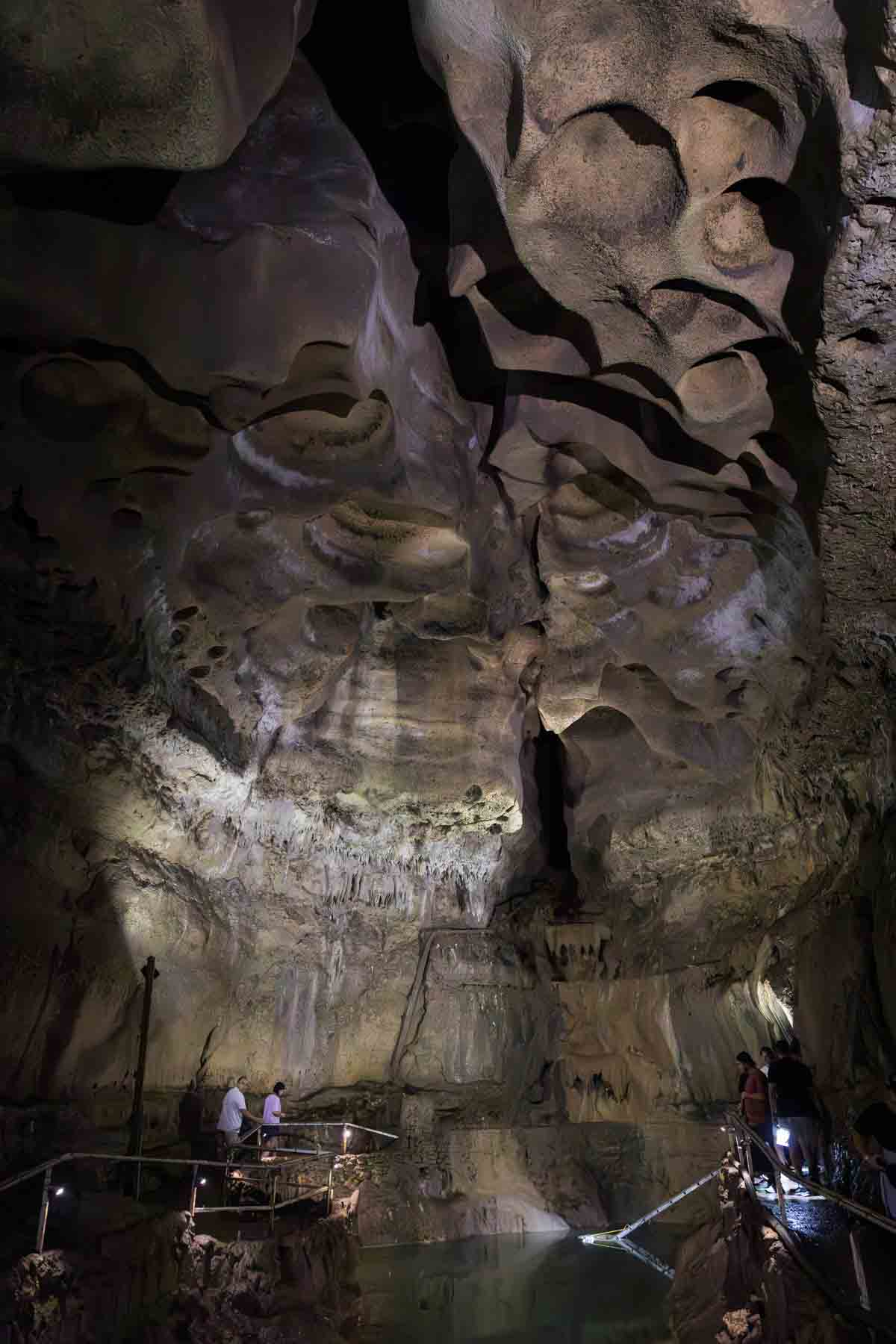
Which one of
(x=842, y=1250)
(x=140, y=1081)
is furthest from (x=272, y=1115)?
(x=842, y=1250)

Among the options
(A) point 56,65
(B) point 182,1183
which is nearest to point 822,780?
(B) point 182,1183

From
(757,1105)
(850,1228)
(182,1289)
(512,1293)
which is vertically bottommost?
(512,1293)

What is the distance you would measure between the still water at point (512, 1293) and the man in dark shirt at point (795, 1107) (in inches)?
93.6

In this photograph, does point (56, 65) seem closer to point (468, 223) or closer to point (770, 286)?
point (468, 223)

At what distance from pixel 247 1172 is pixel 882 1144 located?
783 cm

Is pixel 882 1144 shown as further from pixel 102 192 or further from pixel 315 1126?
pixel 315 1126

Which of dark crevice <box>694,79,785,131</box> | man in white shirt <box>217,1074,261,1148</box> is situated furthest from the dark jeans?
dark crevice <box>694,79,785,131</box>

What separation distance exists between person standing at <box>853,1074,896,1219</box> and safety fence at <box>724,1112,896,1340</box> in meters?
0.21

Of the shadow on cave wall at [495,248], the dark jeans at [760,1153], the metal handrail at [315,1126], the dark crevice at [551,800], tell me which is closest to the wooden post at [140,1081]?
the metal handrail at [315,1126]

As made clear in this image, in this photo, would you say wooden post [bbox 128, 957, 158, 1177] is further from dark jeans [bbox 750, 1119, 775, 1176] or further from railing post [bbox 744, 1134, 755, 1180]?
dark jeans [bbox 750, 1119, 775, 1176]

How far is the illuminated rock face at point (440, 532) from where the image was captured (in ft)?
14.9

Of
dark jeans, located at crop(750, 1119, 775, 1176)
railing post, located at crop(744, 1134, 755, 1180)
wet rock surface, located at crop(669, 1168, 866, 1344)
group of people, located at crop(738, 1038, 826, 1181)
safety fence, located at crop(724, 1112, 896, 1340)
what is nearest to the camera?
safety fence, located at crop(724, 1112, 896, 1340)

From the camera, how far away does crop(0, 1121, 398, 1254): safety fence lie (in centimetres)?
612

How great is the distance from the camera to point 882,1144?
5.62 meters
